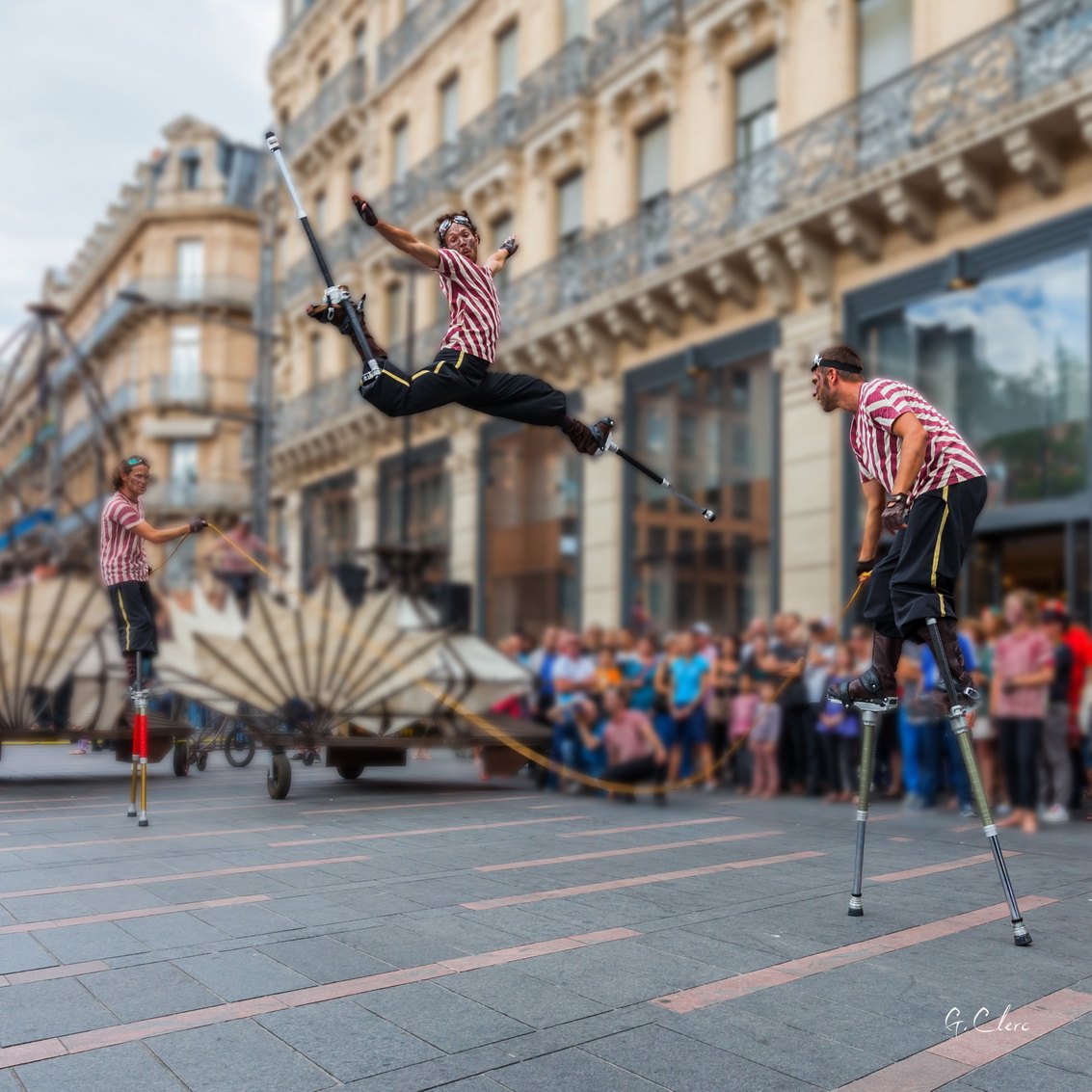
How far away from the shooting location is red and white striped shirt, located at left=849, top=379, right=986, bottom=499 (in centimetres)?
577

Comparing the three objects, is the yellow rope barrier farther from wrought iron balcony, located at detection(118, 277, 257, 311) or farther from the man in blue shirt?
wrought iron balcony, located at detection(118, 277, 257, 311)

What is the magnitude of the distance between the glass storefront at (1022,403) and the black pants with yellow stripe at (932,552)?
30.1ft

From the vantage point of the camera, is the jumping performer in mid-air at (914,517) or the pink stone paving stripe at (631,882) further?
the pink stone paving stripe at (631,882)

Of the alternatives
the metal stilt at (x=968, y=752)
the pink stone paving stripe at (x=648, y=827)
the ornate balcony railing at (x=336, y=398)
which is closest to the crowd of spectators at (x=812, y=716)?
the pink stone paving stripe at (x=648, y=827)

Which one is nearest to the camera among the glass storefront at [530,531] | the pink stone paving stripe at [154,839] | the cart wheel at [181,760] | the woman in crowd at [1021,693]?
the pink stone paving stripe at [154,839]

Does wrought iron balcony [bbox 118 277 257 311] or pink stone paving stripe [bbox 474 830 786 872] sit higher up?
wrought iron balcony [bbox 118 277 257 311]

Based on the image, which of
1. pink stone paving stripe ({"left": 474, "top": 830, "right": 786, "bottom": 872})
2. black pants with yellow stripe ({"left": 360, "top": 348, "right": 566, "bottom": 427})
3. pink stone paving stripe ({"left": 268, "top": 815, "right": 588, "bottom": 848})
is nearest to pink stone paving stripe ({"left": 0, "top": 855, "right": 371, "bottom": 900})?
pink stone paving stripe ({"left": 268, "top": 815, "right": 588, "bottom": 848})

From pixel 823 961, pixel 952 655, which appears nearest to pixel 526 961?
pixel 823 961

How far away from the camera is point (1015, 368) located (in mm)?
15352

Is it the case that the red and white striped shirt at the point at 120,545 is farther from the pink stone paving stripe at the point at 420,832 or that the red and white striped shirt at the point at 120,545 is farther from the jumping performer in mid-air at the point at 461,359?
the jumping performer in mid-air at the point at 461,359

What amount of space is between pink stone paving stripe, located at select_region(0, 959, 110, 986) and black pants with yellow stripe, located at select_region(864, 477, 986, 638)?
142 inches

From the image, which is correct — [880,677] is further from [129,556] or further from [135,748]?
[135,748]

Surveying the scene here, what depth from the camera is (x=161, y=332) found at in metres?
51.1

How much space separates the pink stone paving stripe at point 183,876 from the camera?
6090 millimetres
